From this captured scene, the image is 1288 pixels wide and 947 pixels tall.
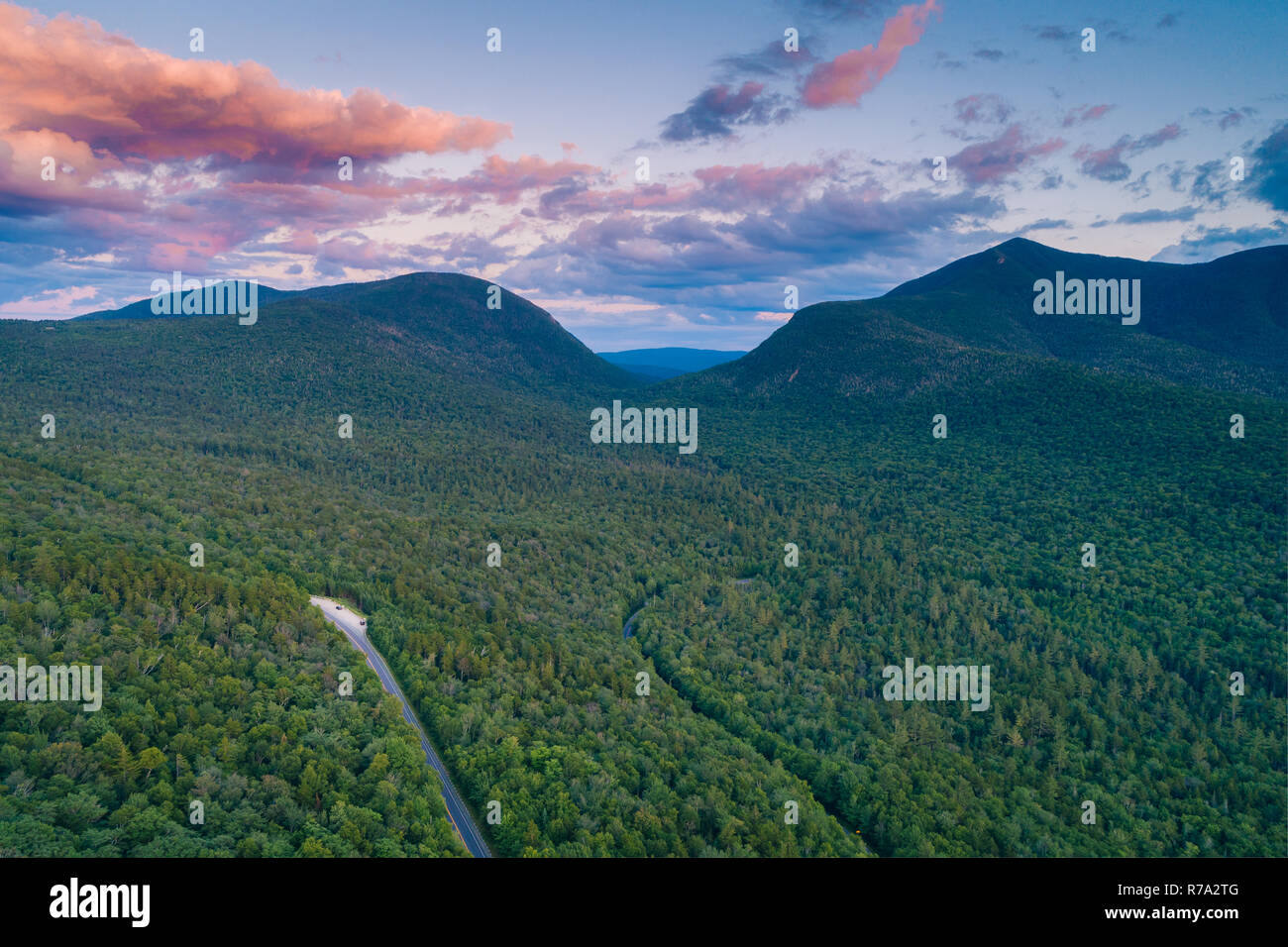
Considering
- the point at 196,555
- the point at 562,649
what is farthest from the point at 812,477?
the point at 196,555

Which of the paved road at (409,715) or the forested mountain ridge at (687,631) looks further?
the paved road at (409,715)

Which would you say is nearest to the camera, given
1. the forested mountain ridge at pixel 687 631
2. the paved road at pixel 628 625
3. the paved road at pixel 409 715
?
the forested mountain ridge at pixel 687 631

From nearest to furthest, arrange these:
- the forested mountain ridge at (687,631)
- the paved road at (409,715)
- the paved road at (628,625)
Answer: the forested mountain ridge at (687,631)
the paved road at (409,715)
the paved road at (628,625)

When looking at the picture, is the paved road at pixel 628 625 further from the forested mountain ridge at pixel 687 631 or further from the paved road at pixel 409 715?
the paved road at pixel 409 715

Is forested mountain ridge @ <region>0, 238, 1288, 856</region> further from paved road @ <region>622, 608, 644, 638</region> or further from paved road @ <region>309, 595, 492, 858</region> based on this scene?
paved road @ <region>622, 608, 644, 638</region>

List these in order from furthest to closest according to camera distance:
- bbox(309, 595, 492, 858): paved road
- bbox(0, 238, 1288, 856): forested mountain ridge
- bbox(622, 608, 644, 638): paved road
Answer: bbox(622, 608, 644, 638): paved road < bbox(309, 595, 492, 858): paved road < bbox(0, 238, 1288, 856): forested mountain ridge

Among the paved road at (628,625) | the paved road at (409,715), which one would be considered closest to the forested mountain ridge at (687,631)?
the paved road at (409,715)

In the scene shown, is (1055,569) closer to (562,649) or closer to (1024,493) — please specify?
(1024,493)

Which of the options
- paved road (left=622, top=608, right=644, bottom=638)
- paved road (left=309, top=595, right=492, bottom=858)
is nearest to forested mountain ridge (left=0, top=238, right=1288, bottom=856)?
paved road (left=309, top=595, right=492, bottom=858)

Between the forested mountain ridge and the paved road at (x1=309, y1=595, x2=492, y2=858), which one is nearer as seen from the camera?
the forested mountain ridge
